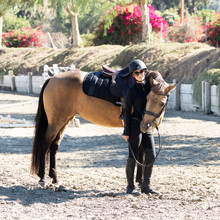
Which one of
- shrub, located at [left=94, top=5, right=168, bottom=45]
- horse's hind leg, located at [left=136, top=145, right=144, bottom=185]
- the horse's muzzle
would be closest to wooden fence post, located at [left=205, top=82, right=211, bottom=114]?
horse's hind leg, located at [left=136, top=145, right=144, bottom=185]

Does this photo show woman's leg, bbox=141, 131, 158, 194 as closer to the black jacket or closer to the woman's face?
the black jacket

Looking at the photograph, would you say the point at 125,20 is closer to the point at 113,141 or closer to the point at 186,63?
the point at 186,63

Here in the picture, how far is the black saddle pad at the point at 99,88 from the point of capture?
3.99m

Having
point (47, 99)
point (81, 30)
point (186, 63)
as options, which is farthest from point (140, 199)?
point (81, 30)

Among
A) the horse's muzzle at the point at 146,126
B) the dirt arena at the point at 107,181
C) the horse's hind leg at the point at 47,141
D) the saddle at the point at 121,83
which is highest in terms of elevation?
the saddle at the point at 121,83

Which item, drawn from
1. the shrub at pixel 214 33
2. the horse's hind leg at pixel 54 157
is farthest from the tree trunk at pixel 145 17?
the horse's hind leg at pixel 54 157

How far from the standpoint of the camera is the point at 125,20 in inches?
756

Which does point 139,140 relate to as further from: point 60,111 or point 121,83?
point 60,111

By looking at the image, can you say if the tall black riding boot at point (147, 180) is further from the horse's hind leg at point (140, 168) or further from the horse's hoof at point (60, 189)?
the horse's hoof at point (60, 189)

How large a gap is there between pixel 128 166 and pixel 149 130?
0.52 meters

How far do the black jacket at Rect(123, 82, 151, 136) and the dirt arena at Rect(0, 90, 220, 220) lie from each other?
3.03 ft

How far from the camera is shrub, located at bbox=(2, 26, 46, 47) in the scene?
82.0 ft

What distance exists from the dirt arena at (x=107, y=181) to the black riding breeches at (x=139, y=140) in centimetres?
52

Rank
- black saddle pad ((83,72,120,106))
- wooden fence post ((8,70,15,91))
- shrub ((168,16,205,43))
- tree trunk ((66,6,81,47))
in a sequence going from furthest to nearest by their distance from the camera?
wooden fence post ((8,70,15,91)) < tree trunk ((66,6,81,47)) < shrub ((168,16,205,43)) < black saddle pad ((83,72,120,106))
